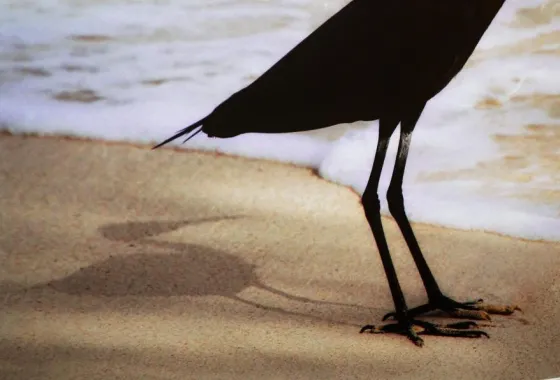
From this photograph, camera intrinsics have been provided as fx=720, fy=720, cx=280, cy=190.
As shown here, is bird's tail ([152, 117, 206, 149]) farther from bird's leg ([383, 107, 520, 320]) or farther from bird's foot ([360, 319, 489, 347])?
bird's foot ([360, 319, 489, 347])

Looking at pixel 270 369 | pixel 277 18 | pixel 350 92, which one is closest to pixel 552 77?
pixel 350 92

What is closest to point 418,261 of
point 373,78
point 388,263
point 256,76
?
point 388,263

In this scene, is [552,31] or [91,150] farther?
[552,31]

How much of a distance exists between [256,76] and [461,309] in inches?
31.1

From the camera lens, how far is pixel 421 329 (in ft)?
5.87

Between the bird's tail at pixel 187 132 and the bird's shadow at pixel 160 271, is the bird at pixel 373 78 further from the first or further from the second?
the bird's shadow at pixel 160 271

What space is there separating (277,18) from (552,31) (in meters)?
0.81

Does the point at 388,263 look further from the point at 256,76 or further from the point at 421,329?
the point at 256,76

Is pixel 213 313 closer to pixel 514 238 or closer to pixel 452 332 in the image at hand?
pixel 452 332

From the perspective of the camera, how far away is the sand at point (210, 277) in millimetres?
1505

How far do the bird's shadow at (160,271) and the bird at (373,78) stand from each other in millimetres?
254

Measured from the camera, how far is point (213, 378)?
5.15 feet

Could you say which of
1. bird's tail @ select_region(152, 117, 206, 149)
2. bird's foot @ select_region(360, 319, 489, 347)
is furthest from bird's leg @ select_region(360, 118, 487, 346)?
bird's tail @ select_region(152, 117, 206, 149)

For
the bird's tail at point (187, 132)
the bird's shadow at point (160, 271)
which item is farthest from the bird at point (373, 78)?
the bird's shadow at point (160, 271)
